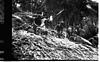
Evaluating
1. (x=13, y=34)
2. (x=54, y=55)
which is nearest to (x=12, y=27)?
(x=13, y=34)

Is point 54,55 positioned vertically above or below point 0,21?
below

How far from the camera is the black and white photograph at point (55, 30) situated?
90.7 inches

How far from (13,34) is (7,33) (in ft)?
0.30

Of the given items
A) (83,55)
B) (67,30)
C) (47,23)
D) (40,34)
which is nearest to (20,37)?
(40,34)

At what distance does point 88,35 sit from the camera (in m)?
2.43

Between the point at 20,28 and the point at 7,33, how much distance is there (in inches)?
8.5

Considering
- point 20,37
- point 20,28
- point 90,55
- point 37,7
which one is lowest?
point 90,55

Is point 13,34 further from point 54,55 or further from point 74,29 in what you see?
point 74,29

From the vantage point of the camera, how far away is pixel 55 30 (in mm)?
2402

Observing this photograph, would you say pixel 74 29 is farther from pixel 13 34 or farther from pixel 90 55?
pixel 13 34

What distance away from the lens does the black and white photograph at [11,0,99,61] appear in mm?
2303

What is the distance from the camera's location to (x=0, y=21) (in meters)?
2.27

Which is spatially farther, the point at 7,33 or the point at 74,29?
the point at 74,29

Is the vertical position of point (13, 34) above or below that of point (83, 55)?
above
